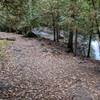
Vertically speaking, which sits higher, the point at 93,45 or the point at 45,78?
the point at 45,78

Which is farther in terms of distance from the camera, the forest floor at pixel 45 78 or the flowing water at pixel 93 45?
the flowing water at pixel 93 45

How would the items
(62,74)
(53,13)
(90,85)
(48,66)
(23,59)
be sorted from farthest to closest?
1. (53,13)
2. (23,59)
3. (48,66)
4. (62,74)
5. (90,85)

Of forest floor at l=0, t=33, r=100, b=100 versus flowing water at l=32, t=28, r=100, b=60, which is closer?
forest floor at l=0, t=33, r=100, b=100

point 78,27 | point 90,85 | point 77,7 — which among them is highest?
point 77,7

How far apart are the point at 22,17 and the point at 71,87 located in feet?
13.5

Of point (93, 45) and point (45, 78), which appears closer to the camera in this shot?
point (45, 78)

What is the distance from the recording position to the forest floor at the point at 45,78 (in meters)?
9.94

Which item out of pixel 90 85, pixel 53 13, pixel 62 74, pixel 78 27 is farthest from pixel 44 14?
pixel 90 85

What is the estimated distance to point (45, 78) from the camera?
12375 mm

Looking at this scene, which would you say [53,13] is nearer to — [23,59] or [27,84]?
[23,59]

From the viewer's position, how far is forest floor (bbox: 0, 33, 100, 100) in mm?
9938

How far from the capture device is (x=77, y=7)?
18.4 meters

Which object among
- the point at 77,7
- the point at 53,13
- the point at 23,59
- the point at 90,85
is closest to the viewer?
the point at 90,85

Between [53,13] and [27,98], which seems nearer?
[27,98]
